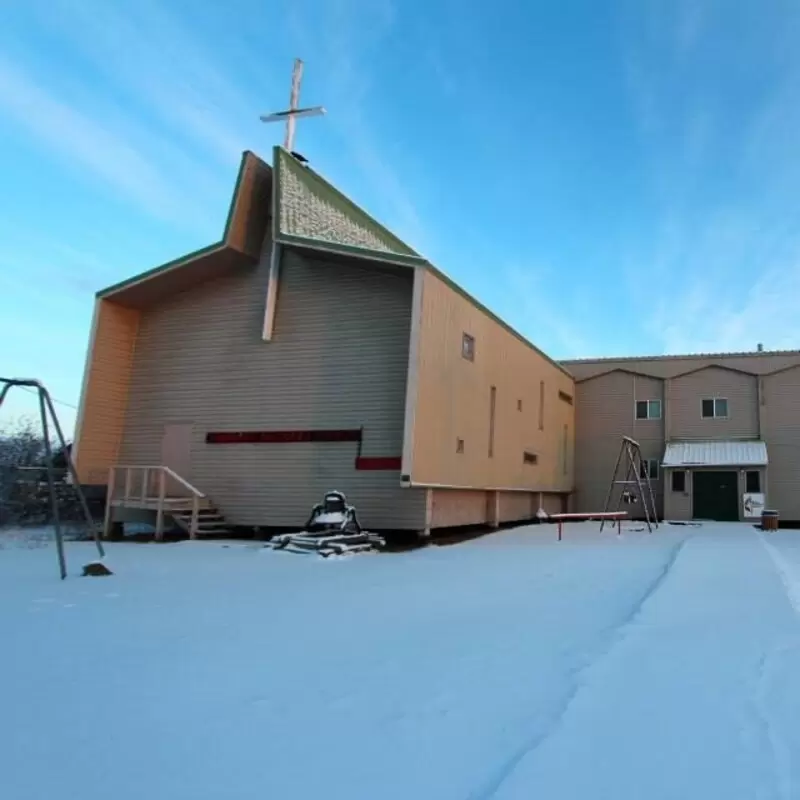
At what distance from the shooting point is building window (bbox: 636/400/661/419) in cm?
2516

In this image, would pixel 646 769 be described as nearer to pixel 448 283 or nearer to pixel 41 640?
pixel 41 640

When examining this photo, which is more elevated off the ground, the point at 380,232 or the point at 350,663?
the point at 380,232

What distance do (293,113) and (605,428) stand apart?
15615mm

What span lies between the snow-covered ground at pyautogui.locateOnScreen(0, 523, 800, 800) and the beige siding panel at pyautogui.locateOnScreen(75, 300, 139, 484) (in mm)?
8968

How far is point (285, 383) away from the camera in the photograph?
1564 cm

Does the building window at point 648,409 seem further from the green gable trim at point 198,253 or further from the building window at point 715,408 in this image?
the green gable trim at point 198,253

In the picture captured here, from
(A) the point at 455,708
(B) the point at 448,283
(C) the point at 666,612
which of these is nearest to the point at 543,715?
(A) the point at 455,708

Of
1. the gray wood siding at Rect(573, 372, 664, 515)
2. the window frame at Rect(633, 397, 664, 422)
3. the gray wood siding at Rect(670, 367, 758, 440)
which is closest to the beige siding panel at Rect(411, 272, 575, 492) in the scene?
the gray wood siding at Rect(573, 372, 664, 515)

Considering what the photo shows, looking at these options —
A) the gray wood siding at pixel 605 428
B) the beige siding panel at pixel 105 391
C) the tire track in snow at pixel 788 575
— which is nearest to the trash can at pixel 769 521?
the gray wood siding at pixel 605 428

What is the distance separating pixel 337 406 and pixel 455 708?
1132 centimetres

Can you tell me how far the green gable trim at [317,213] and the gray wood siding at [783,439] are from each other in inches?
563

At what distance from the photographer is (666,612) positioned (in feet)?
20.9

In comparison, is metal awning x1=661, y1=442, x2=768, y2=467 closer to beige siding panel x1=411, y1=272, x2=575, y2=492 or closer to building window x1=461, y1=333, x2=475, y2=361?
beige siding panel x1=411, y1=272, x2=575, y2=492

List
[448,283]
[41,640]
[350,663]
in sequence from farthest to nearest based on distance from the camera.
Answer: [448,283]
[41,640]
[350,663]
